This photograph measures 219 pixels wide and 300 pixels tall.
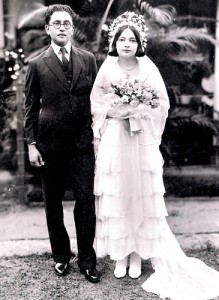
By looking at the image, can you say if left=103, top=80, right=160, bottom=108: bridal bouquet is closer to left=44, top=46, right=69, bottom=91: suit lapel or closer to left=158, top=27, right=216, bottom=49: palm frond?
left=44, top=46, right=69, bottom=91: suit lapel

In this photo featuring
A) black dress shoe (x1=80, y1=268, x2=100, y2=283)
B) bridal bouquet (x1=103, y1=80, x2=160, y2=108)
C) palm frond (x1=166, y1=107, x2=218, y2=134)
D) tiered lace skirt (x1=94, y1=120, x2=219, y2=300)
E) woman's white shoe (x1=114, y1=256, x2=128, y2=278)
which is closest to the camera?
bridal bouquet (x1=103, y1=80, x2=160, y2=108)

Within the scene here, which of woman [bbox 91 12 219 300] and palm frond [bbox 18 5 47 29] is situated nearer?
woman [bbox 91 12 219 300]

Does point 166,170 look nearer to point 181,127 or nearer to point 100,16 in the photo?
point 181,127

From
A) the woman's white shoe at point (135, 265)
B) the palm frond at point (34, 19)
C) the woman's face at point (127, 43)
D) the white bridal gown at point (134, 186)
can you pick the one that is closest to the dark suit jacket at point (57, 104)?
the white bridal gown at point (134, 186)

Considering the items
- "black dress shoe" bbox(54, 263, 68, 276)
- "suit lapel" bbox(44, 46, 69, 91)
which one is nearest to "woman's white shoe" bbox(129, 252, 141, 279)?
"black dress shoe" bbox(54, 263, 68, 276)

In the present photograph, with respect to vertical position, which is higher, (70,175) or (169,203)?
(70,175)

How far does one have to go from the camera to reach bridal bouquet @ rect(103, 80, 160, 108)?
3764mm

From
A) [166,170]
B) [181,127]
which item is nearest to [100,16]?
[181,127]

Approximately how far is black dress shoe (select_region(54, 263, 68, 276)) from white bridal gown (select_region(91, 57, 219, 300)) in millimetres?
444

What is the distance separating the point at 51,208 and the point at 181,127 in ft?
8.61

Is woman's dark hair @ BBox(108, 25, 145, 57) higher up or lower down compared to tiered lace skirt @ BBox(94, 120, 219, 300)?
higher up

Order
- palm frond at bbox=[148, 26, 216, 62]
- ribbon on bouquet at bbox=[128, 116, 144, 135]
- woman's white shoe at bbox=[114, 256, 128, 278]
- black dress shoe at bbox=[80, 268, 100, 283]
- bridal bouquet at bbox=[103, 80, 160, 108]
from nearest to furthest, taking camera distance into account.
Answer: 1. bridal bouquet at bbox=[103, 80, 160, 108]
2. ribbon on bouquet at bbox=[128, 116, 144, 135]
3. black dress shoe at bbox=[80, 268, 100, 283]
4. woman's white shoe at bbox=[114, 256, 128, 278]
5. palm frond at bbox=[148, 26, 216, 62]

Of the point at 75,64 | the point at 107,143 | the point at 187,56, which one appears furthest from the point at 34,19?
the point at 107,143

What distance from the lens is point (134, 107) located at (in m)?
3.86
